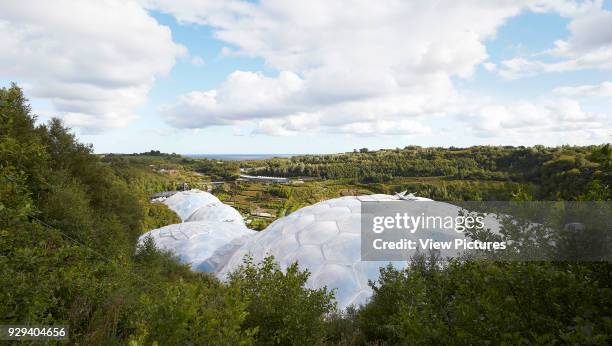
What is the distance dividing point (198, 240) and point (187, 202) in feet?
110

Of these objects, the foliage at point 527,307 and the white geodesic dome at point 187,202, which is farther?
the white geodesic dome at point 187,202

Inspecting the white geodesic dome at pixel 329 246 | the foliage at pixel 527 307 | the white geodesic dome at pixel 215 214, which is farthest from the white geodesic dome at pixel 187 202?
the foliage at pixel 527 307

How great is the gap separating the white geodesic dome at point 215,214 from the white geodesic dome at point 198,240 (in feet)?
54.1

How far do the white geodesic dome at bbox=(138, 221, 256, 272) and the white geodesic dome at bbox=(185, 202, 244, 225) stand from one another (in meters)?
16.5

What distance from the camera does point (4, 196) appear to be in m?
5.56

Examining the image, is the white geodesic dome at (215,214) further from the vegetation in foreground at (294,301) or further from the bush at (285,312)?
the bush at (285,312)

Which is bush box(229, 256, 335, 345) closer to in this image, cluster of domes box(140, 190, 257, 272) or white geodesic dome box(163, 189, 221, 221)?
Answer: cluster of domes box(140, 190, 257, 272)

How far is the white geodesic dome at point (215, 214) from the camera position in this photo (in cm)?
5209

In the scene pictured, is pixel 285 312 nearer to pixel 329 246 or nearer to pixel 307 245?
pixel 329 246

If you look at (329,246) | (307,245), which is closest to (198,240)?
(307,245)

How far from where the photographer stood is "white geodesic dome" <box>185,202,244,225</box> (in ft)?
171

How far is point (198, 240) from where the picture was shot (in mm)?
30500

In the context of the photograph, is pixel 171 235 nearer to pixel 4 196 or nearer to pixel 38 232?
pixel 38 232

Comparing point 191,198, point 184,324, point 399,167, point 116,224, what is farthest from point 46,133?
point 399,167
